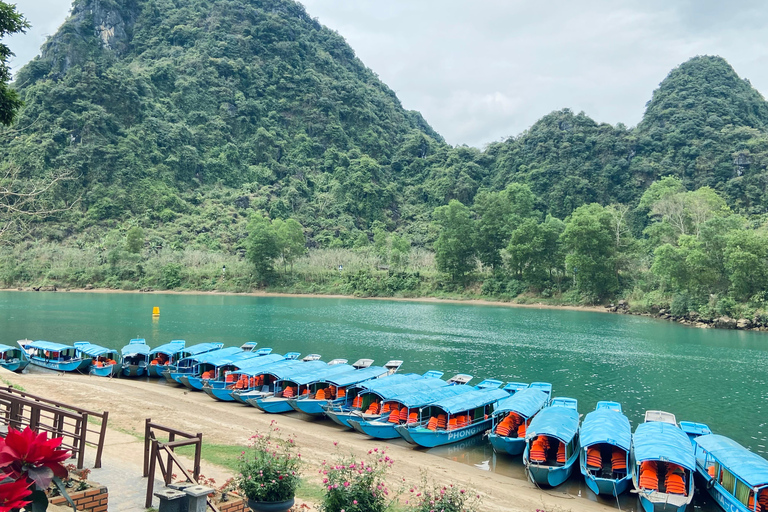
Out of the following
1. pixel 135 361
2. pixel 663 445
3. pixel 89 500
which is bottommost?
pixel 135 361

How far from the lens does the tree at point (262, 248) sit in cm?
9419

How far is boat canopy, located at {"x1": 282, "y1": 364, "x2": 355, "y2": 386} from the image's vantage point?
2523cm

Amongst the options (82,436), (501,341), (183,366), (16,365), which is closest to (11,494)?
(82,436)

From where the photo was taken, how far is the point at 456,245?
88375mm

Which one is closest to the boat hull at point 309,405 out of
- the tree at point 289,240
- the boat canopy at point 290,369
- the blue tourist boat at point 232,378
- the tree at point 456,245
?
the boat canopy at point 290,369

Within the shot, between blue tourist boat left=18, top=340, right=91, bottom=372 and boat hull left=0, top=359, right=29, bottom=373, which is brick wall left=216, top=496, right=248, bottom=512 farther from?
boat hull left=0, top=359, right=29, bottom=373

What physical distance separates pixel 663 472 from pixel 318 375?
1510 cm

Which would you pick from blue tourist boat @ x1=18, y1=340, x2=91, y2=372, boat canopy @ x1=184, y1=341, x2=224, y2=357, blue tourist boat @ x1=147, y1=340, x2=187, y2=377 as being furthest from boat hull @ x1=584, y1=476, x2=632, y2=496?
blue tourist boat @ x1=18, y1=340, x2=91, y2=372

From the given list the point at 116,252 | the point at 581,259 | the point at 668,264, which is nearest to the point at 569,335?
the point at 668,264

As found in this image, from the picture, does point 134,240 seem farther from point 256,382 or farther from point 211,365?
point 256,382

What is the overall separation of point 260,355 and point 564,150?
379ft

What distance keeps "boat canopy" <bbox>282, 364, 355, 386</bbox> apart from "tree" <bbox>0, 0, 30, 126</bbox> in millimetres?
15269

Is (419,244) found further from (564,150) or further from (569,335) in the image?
(569,335)

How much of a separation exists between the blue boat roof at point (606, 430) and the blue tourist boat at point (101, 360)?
26.9m
